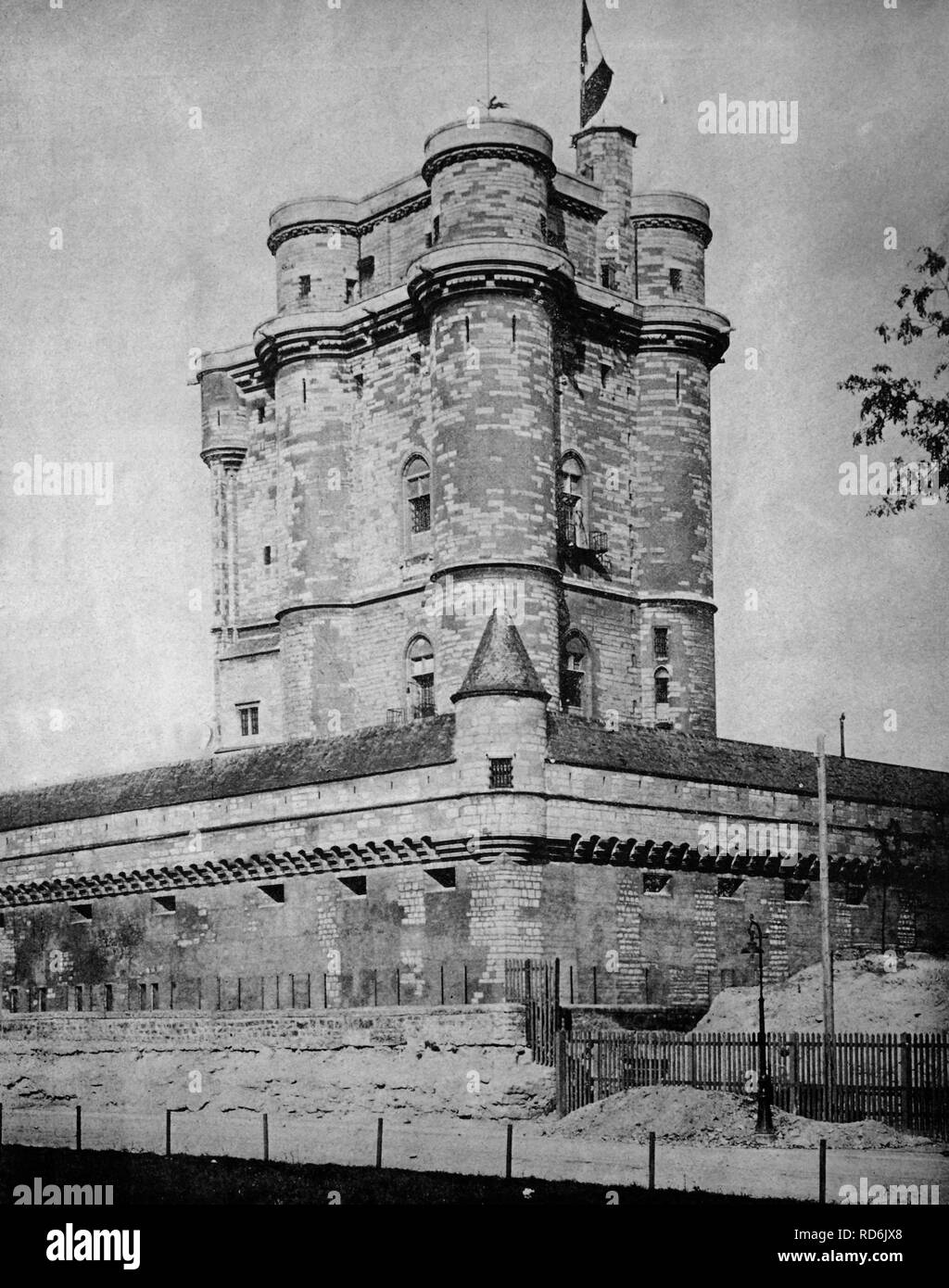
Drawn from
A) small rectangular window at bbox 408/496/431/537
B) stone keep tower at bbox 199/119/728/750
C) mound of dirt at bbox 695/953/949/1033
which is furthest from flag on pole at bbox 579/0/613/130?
mound of dirt at bbox 695/953/949/1033

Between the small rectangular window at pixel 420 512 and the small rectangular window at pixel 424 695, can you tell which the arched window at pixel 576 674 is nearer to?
the small rectangular window at pixel 424 695

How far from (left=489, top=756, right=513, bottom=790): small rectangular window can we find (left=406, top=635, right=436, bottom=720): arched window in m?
10.3

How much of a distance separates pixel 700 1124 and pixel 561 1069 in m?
3.54

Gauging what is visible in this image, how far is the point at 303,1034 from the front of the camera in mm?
33500

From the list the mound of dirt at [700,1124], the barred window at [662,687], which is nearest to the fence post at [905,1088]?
the mound of dirt at [700,1124]

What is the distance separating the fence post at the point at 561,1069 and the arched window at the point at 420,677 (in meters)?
16.0

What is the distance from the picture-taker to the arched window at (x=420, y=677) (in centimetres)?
4550

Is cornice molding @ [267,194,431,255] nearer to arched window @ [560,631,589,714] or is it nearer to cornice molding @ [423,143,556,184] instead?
cornice molding @ [423,143,556,184]

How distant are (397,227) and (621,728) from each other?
1687 cm

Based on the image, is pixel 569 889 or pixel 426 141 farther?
pixel 426 141

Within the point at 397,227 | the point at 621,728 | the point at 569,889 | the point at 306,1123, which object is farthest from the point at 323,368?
→ the point at 306,1123

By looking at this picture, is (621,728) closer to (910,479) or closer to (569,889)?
(569,889)
